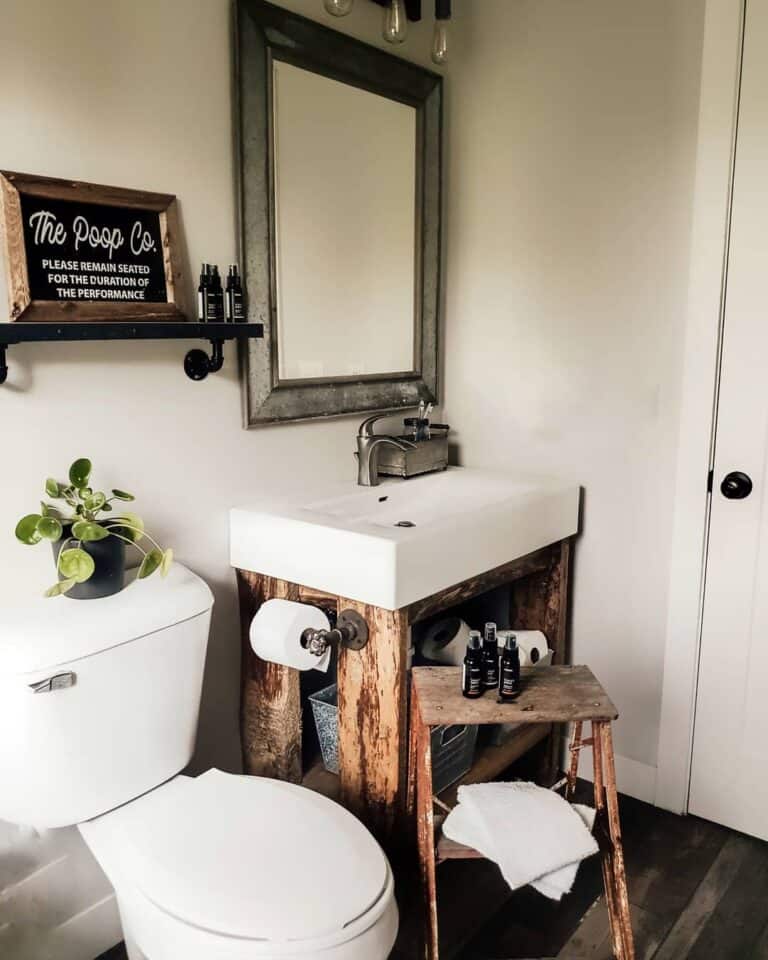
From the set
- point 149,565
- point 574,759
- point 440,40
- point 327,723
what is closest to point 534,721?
point 574,759

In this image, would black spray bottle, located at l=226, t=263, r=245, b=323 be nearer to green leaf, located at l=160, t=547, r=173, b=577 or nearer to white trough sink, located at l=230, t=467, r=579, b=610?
white trough sink, located at l=230, t=467, r=579, b=610

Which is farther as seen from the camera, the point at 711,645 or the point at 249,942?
the point at 711,645

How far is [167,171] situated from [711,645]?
5.77ft

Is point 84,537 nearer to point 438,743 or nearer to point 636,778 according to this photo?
point 438,743

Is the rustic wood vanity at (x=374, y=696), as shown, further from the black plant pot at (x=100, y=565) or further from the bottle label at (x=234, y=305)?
the bottle label at (x=234, y=305)

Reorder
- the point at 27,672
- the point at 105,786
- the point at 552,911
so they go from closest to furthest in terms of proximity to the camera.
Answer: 1. the point at 27,672
2. the point at 105,786
3. the point at 552,911

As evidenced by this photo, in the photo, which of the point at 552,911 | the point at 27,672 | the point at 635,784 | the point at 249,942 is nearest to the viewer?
the point at 249,942

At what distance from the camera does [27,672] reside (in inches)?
51.6

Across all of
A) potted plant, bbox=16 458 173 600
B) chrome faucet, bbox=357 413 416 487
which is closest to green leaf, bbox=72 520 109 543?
potted plant, bbox=16 458 173 600

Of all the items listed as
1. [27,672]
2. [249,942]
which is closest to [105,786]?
[27,672]

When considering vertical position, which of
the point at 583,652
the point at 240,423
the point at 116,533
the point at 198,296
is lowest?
the point at 583,652

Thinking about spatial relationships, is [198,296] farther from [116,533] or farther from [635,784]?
[635,784]

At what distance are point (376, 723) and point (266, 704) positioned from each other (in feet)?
1.08

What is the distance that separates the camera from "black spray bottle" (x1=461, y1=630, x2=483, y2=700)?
5.09ft
